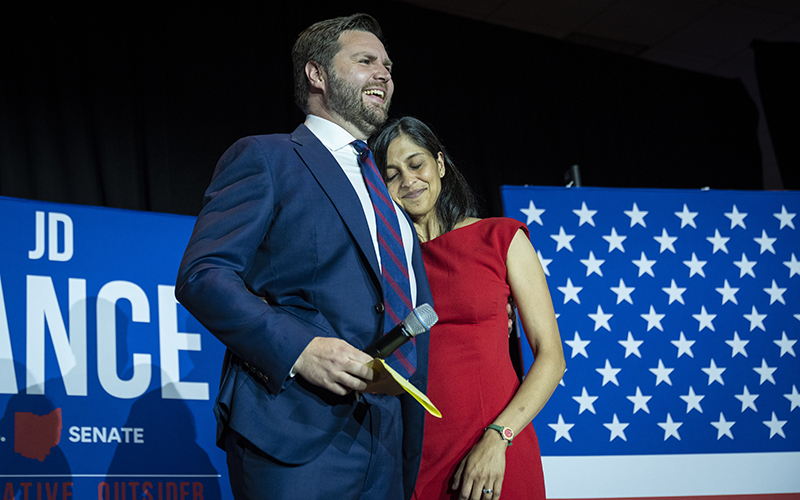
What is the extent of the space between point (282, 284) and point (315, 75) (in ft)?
1.77

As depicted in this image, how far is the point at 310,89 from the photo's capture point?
144cm

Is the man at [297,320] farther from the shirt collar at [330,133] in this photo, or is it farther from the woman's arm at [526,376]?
the woman's arm at [526,376]

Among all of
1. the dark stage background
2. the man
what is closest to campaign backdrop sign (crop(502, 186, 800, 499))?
the man

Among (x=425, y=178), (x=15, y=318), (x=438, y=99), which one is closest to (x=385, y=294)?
(x=425, y=178)

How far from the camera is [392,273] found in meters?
1.18

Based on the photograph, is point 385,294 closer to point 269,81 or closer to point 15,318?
point 15,318

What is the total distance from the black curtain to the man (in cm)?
458

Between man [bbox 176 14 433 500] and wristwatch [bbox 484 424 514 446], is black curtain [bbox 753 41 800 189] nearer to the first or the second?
wristwatch [bbox 484 424 514 446]

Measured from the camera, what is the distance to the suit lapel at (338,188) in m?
1.14

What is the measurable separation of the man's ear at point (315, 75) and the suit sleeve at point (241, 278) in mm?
300

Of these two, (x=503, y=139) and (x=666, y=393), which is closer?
(x=666, y=393)

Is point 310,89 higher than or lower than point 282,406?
higher

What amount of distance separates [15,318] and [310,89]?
1.35 metres

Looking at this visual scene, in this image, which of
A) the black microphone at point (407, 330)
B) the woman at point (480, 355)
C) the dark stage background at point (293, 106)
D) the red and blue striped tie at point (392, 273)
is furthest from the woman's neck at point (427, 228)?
the dark stage background at point (293, 106)
